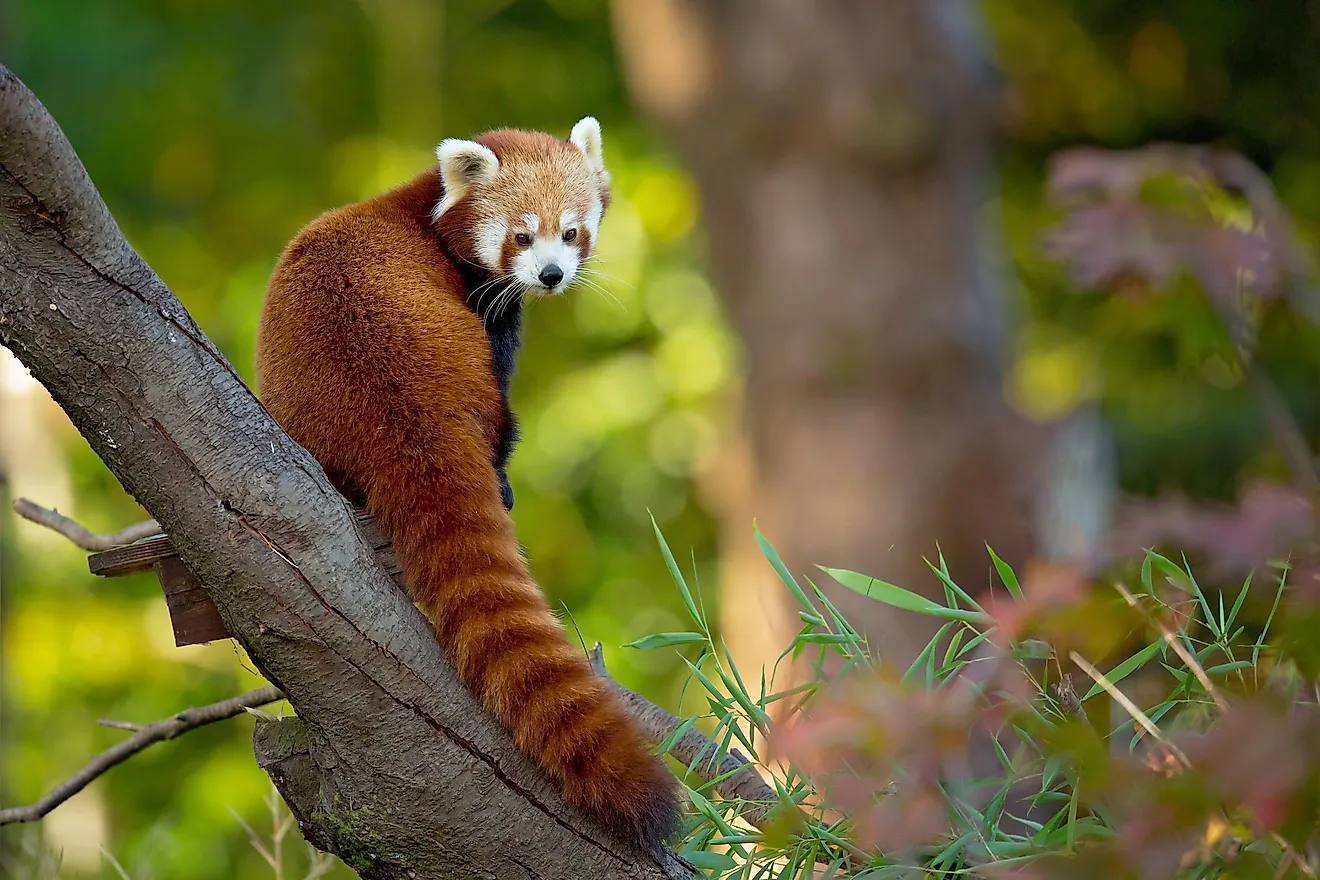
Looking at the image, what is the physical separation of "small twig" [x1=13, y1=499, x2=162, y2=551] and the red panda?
0.49 m

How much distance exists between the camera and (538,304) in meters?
7.37

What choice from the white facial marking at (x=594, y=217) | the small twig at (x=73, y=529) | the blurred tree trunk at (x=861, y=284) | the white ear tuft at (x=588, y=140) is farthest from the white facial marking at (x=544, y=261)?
the blurred tree trunk at (x=861, y=284)

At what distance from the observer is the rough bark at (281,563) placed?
4.83ft

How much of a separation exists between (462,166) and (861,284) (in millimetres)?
3824

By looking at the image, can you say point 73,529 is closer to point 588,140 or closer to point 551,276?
point 551,276

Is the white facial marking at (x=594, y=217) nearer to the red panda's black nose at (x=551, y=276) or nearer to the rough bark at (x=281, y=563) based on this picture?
the red panda's black nose at (x=551, y=276)

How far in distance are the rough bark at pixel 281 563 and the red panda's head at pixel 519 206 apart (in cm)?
85

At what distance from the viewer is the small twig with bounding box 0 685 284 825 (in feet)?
6.81

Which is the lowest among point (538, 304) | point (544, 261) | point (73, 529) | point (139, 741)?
point (538, 304)

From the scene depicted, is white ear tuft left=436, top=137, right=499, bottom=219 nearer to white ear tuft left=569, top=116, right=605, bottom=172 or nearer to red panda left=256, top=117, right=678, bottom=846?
red panda left=256, top=117, right=678, bottom=846

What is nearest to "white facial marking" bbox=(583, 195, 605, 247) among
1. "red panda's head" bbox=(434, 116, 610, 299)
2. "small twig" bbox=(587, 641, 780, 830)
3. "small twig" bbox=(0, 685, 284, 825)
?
"red panda's head" bbox=(434, 116, 610, 299)

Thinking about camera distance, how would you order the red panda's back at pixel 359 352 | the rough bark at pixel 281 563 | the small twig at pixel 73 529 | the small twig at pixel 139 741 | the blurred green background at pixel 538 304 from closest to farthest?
the rough bark at pixel 281 563
the red panda's back at pixel 359 352
the small twig at pixel 139 741
the small twig at pixel 73 529
the blurred green background at pixel 538 304

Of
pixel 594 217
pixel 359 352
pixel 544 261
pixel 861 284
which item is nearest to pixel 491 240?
pixel 544 261

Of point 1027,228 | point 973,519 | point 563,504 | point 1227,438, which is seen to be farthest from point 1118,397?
point 563,504
